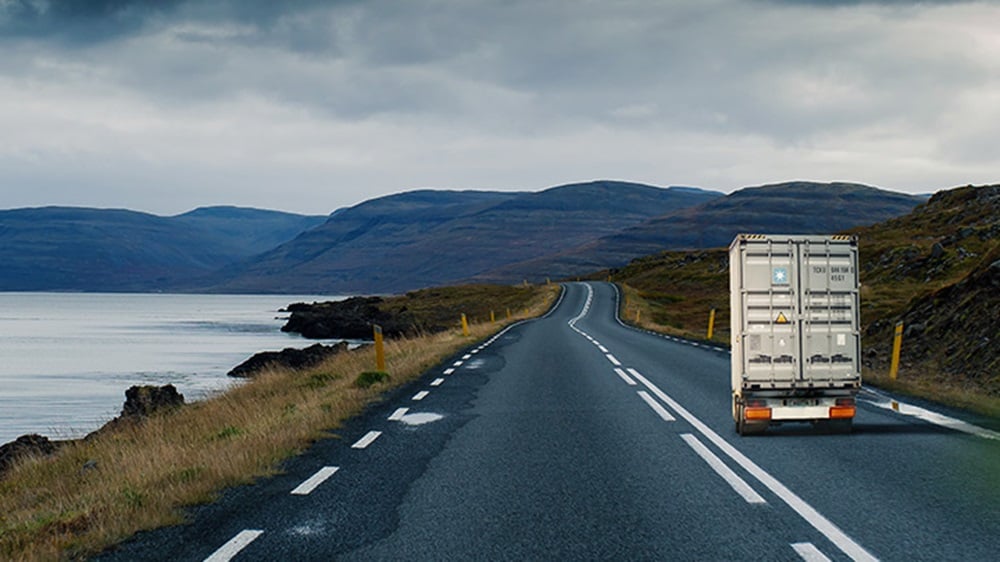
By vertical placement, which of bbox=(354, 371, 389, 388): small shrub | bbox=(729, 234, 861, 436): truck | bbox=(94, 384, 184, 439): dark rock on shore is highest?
bbox=(729, 234, 861, 436): truck

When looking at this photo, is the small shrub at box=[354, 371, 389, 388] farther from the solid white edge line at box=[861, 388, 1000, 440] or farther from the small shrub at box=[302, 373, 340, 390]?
the solid white edge line at box=[861, 388, 1000, 440]

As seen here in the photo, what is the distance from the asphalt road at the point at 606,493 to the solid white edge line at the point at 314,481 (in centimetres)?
4

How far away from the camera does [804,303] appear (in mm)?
10758

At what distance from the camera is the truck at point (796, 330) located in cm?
1057

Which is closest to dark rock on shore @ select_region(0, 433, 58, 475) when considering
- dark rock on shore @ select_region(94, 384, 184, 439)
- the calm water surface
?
dark rock on shore @ select_region(94, 384, 184, 439)

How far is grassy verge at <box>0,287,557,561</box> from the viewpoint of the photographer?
20.7 ft

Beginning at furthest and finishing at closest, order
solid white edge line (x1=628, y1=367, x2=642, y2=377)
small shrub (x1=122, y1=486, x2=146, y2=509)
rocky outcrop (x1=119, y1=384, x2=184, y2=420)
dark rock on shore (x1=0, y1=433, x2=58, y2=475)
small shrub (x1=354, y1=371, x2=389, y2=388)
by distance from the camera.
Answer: rocky outcrop (x1=119, y1=384, x2=184, y2=420) → solid white edge line (x1=628, y1=367, x2=642, y2=377) → small shrub (x1=354, y1=371, x2=389, y2=388) → dark rock on shore (x1=0, y1=433, x2=58, y2=475) → small shrub (x1=122, y1=486, x2=146, y2=509)

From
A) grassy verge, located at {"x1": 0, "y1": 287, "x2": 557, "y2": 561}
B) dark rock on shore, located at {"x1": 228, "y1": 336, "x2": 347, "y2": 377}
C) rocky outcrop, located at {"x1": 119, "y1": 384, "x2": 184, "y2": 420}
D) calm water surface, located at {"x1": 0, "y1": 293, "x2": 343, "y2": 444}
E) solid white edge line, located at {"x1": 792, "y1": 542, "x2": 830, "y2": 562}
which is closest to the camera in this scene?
solid white edge line, located at {"x1": 792, "y1": 542, "x2": 830, "y2": 562}

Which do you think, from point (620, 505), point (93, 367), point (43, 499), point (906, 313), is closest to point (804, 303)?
point (620, 505)

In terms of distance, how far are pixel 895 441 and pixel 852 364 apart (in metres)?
1.06

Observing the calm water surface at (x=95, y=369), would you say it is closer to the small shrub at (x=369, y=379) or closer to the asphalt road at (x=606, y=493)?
the small shrub at (x=369, y=379)

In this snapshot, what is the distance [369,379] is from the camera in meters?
16.2

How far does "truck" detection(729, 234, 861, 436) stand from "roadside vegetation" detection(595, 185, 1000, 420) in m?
2.88

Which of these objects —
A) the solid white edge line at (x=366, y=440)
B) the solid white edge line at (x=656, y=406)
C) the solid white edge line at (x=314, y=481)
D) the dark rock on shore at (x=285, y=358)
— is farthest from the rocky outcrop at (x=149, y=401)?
the dark rock on shore at (x=285, y=358)
